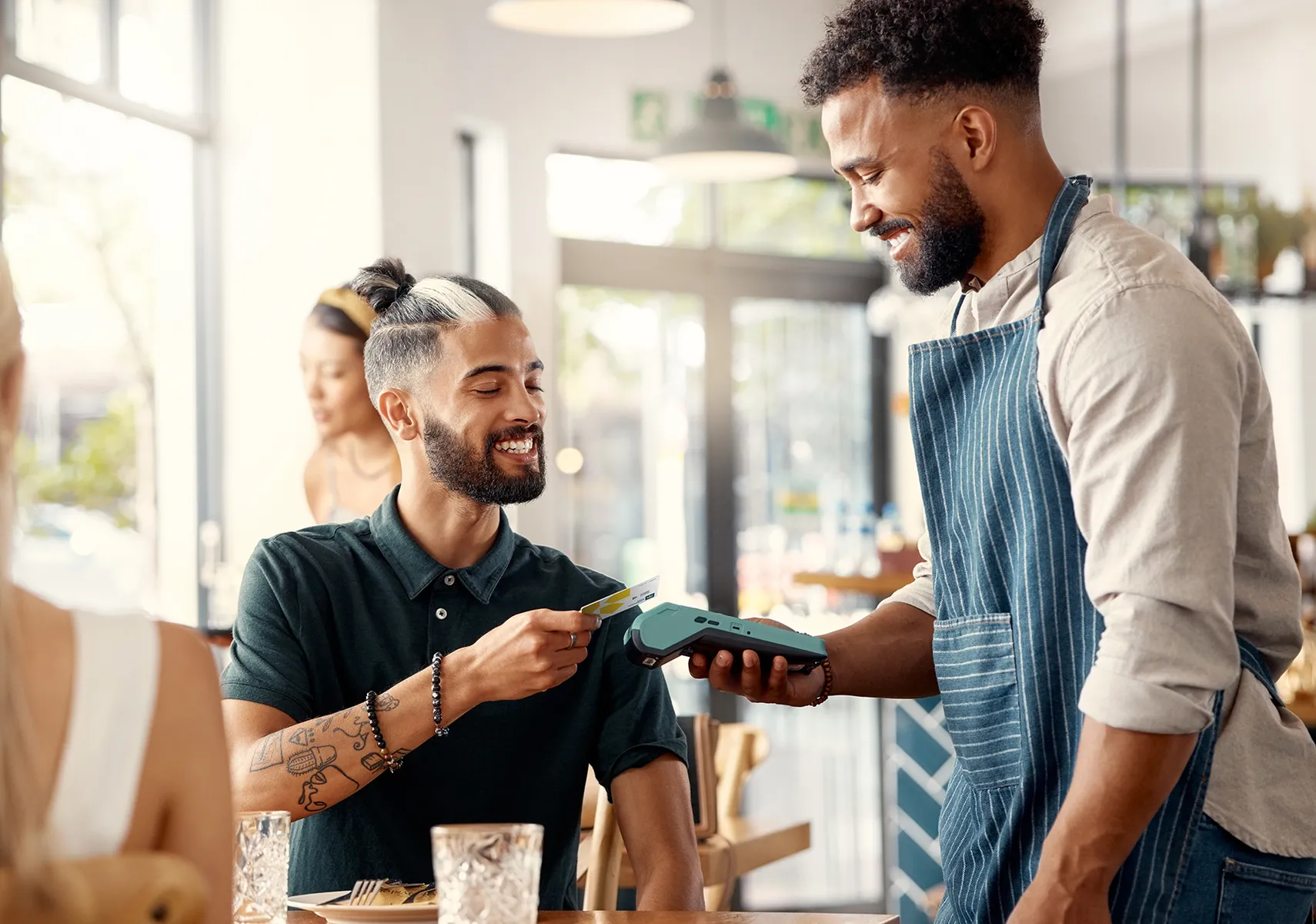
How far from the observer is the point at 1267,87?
7328 mm

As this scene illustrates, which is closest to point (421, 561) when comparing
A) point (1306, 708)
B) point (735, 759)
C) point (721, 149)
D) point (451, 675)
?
point (451, 675)

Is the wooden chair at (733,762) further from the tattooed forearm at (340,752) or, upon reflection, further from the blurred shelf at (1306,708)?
the tattooed forearm at (340,752)

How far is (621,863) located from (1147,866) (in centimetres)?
152

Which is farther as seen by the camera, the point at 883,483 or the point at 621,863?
the point at 883,483

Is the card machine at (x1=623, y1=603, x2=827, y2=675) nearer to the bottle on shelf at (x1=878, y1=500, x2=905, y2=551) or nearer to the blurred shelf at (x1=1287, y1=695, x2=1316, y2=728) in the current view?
the blurred shelf at (x1=1287, y1=695, x2=1316, y2=728)

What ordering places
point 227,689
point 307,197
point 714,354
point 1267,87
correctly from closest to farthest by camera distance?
point 227,689
point 307,197
point 714,354
point 1267,87

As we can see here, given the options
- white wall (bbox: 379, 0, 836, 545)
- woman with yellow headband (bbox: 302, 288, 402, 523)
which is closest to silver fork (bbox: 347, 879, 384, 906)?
woman with yellow headband (bbox: 302, 288, 402, 523)

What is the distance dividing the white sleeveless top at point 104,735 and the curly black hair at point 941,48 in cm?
108

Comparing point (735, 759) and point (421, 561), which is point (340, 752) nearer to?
point (421, 561)

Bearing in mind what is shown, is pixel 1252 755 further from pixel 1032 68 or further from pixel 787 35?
pixel 787 35

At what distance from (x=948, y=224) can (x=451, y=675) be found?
0.77m

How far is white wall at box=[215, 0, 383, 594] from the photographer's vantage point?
15.8 ft

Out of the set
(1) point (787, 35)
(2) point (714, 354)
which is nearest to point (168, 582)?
(2) point (714, 354)

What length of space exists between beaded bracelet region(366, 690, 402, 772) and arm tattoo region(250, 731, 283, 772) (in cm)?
12
